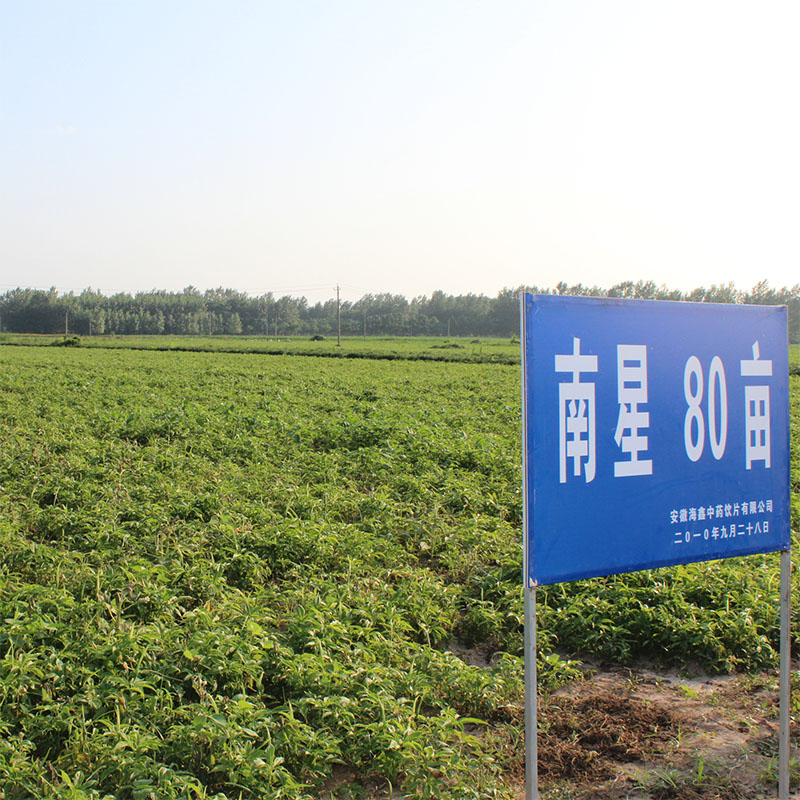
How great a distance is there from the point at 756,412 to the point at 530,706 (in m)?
1.53

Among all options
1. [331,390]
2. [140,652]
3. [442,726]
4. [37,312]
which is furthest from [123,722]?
[37,312]

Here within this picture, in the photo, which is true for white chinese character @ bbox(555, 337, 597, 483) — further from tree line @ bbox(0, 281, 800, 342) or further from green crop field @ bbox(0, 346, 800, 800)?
tree line @ bbox(0, 281, 800, 342)

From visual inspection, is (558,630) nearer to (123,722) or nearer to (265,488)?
(123,722)

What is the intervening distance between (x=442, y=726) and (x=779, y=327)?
2.29 metres

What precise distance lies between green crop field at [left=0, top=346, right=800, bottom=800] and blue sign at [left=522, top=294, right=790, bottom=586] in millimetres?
1208

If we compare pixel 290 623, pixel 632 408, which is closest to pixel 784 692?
pixel 632 408

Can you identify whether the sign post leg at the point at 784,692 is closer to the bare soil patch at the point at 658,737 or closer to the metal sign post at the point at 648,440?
the metal sign post at the point at 648,440

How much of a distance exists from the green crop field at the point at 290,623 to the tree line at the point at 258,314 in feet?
281

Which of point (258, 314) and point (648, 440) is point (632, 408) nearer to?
point (648, 440)

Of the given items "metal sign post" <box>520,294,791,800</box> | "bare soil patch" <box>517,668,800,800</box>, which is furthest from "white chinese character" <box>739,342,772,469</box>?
"bare soil patch" <box>517,668,800,800</box>

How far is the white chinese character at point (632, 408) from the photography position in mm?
2812

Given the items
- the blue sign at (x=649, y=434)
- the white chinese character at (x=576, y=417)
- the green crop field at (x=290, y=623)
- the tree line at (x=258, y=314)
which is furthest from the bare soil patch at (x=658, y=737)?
the tree line at (x=258, y=314)

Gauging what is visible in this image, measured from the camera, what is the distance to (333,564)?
5.58 metres

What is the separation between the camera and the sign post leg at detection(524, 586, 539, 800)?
261 centimetres
